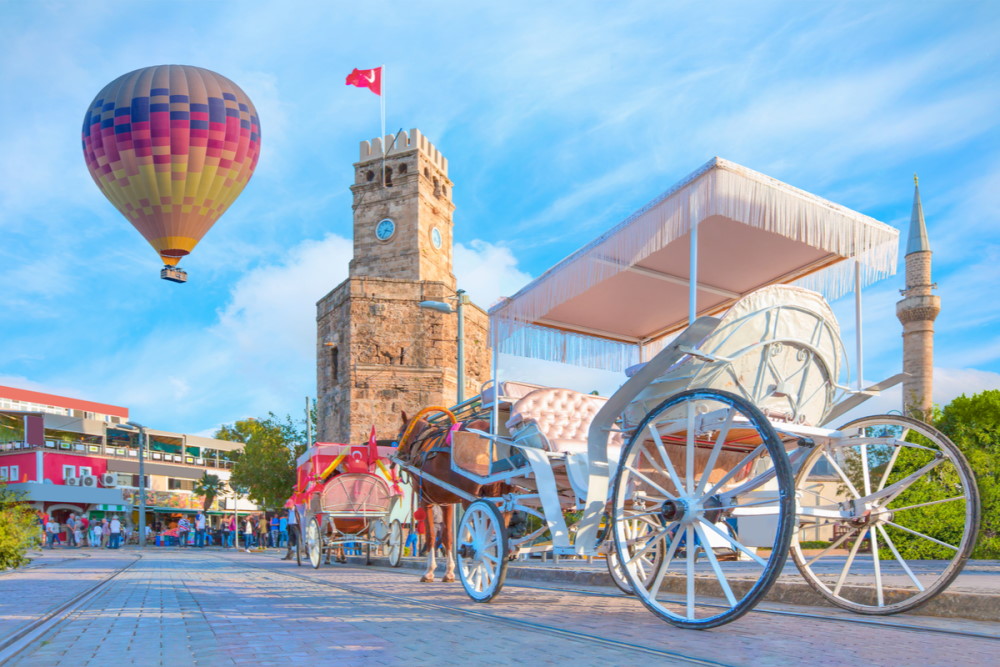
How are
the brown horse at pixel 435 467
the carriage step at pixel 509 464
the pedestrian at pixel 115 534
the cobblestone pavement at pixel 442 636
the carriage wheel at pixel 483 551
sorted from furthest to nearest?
the pedestrian at pixel 115 534
the brown horse at pixel 435 467
the carriage step at pixel 509 464
the carriage wheel at pixel 483 551
the cobblestone pavement at pixel 442 636

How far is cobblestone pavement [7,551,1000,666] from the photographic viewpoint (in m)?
4.21

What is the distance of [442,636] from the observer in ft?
16.5

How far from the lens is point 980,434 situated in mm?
16156

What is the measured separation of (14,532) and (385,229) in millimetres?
27242

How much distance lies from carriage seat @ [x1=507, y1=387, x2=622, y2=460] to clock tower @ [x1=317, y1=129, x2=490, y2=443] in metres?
25.6

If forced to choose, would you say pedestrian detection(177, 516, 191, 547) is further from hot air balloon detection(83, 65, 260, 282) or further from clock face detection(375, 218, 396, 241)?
hot air balloon detection(83, 65, 260, 282)

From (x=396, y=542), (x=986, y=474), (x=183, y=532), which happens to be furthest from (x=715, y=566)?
(x=183, y=532)

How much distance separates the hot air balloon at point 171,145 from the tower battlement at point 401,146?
1728cm

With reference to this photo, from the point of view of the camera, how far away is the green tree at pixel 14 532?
13.4 meters

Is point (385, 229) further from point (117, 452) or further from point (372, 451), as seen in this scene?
point (117, 452)

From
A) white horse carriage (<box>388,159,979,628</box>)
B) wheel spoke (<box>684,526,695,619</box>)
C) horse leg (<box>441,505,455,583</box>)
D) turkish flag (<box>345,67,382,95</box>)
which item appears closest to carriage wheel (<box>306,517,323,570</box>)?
horse leg (<box>441,505,455,583</box>)

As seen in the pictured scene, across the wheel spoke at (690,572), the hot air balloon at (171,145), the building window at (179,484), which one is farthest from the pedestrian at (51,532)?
the wheel spoke at (690,572)

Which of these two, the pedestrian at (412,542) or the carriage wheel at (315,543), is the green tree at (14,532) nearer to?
the carriage wheel at (315,543)

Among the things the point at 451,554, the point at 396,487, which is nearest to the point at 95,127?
the point at 396,487
